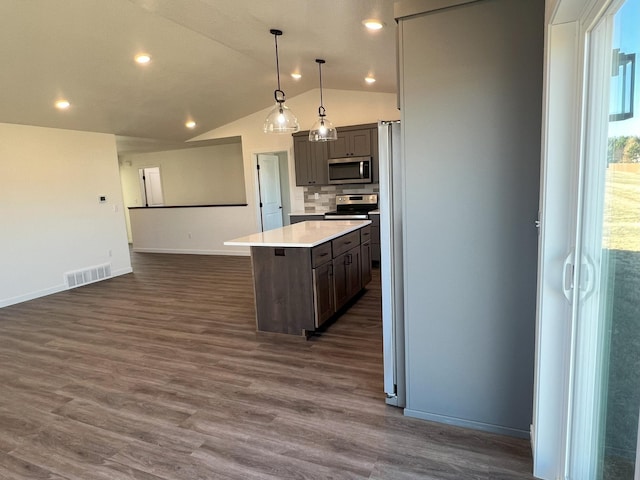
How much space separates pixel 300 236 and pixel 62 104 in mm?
3671

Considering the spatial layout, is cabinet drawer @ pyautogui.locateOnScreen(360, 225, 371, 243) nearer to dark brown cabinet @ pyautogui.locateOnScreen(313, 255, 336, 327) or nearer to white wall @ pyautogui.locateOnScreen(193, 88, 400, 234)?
dark brown cabinet @ pyautogui.locateOnScreen(313, 255, 336, 327)

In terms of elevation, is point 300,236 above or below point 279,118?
below

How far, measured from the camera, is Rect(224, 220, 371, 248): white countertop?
334 centimetres

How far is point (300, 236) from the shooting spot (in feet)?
12.0

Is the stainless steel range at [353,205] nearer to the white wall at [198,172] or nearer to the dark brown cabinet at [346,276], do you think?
the dark brown cabinet at [346,276]

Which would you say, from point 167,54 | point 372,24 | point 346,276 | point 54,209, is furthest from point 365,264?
point 54,209

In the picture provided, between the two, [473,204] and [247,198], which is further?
[247,198]

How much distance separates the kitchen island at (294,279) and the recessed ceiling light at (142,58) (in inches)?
86.6

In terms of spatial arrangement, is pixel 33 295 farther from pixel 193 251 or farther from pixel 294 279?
pixel 294 279

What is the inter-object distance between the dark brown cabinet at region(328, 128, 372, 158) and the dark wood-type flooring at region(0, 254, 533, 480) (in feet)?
9.49

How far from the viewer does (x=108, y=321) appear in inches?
170

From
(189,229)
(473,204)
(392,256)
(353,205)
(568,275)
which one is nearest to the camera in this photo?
(568,275)

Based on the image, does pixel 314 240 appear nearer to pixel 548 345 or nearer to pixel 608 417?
pixel 548 345

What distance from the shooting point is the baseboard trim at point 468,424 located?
2074 mm
